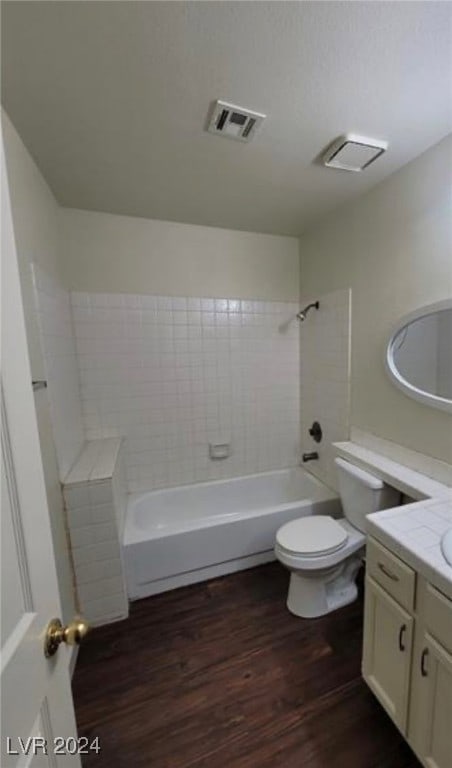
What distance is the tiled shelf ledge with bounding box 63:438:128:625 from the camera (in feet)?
5.41

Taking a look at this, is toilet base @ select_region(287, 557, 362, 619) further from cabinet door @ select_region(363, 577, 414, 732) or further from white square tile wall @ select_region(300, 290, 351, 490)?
white square tile wall @ select_region(300, 290, 351, 490)

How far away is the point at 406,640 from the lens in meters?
1.07

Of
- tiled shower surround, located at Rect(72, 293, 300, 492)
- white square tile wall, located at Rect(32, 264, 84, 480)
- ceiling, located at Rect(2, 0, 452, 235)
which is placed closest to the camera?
ceiling, located at Rect(2, 0, 452, 235)

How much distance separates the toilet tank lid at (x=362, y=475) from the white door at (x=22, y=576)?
4.90 feet

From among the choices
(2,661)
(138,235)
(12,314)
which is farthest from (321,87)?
(2,661)

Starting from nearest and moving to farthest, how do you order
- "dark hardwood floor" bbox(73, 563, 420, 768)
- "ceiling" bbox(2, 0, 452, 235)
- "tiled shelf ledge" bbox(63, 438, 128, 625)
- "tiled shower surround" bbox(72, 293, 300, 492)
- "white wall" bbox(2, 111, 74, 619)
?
1. "ceiling" bbox(2, 0, 452, 235)
2. "dark hardwood floor" bbox(73, 563, 420, 768)
3. "white wall" bbox(2, 111, 74, 619)
4. "tiled shelf ledge" bbox(63, 438, 128, 625)
5. "tiled shower surround" bbox(72, 293, 300, 492)

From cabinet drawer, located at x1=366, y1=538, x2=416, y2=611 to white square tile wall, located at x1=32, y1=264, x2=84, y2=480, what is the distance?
146 cm

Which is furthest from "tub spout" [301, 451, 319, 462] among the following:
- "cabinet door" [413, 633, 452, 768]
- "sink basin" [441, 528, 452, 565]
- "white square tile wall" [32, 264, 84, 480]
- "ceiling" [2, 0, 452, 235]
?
"ceiling" [2, 0, 452, 235]

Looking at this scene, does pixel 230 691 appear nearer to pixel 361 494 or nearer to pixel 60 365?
pixel 361 494

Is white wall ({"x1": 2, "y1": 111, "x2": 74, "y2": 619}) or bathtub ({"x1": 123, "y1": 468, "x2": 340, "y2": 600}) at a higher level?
white wall ({"x1": 2, "y1": 111, "x2": 74, "y2": 619})

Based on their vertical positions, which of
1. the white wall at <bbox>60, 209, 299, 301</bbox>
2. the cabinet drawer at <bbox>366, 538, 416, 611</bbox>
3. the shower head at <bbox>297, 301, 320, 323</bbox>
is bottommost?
the cabinet drawer at <bbox>366, 538, 416, 611</bbox>

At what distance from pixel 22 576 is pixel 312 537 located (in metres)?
1.54

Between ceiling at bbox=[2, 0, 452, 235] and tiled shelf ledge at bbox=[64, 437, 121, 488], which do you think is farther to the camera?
tiled shelf ledge at bbox=[64, 437, 121, 488]

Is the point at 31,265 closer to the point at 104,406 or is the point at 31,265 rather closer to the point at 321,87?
the point at 104,406
